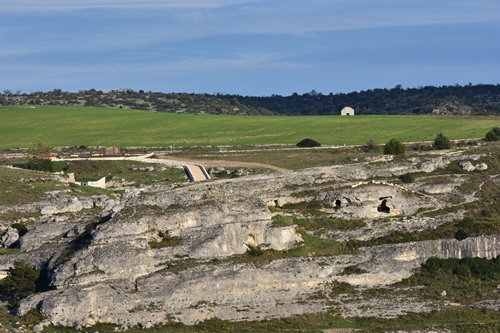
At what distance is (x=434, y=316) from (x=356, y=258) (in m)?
7.13

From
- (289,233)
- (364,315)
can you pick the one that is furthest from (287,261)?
(364,315)

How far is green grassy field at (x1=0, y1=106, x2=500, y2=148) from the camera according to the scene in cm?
11781

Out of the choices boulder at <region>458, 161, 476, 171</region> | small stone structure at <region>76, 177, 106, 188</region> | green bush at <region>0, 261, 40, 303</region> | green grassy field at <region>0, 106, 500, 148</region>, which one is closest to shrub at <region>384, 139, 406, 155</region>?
boulder at <region>458, 161, 476, 171</region>

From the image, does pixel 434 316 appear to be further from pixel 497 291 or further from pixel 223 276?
pixel 223 276

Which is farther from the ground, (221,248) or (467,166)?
(467,166)

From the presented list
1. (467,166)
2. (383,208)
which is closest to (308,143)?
(467,166)

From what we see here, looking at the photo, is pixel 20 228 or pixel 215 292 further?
pixel 20 228

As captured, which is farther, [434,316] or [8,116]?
[8,116]

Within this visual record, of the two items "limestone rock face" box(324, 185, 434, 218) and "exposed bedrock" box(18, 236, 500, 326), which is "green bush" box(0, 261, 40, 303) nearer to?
"exposed bedrock" box(18, 236, 500, 326)

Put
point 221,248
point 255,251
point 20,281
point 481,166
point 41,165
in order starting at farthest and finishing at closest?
point 41,165 → point 481,166 → point 255,251 → point 221,248 → point 20,281

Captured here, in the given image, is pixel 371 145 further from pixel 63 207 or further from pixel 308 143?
pixel 63 207

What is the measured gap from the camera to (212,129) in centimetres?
13438

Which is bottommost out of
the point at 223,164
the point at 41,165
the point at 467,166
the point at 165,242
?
the point at 165,242

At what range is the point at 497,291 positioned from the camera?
166 feet
